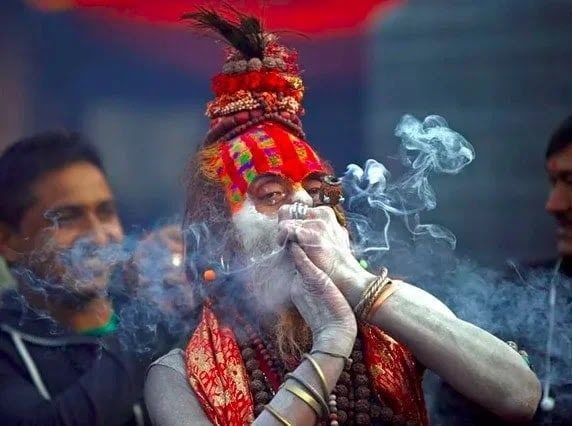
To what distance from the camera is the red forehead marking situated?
262cm

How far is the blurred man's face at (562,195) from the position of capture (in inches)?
102

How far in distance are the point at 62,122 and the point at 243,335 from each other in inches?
33.7

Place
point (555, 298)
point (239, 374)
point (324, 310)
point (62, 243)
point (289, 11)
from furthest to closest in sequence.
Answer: point (289, 11), point (555, 298), point (62, 243), point (239, 374), point (324, 310)

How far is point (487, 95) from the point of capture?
8.71 ft

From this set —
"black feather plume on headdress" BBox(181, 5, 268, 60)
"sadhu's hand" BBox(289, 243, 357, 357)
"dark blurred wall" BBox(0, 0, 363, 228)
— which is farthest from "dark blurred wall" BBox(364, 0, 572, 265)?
"sadhu's hand" BBox(289, 243, 357, 357)

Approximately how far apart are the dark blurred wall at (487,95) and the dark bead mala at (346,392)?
1.79 ft

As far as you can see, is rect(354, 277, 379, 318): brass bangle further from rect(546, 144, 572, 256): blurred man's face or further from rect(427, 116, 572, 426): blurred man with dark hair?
rect(546, 144, 572, 256): blurred man's face

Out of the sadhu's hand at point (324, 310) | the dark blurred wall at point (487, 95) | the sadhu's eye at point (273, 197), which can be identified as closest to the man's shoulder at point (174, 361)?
the sadhu's hand at point (324, 310)

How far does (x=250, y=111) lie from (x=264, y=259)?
45cm

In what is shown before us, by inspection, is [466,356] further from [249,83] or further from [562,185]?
[249,83]

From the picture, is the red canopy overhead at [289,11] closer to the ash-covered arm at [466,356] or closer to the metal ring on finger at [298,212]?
the metal ring on finger at [298,212]

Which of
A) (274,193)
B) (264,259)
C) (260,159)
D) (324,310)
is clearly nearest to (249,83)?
(260,159)

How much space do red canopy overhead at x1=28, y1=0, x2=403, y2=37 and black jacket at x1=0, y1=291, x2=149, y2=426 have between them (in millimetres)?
957

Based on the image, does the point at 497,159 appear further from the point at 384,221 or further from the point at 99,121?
the point at 99,121
